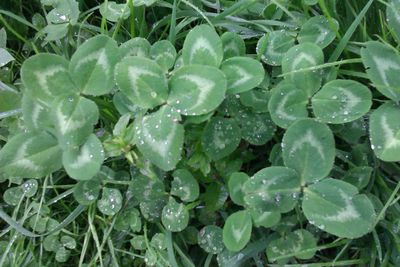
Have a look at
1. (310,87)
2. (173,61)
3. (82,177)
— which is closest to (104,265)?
(82,177)

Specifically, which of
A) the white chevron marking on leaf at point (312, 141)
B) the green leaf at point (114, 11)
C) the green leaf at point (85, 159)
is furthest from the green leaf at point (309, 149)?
the green leaf at point (114, 11)

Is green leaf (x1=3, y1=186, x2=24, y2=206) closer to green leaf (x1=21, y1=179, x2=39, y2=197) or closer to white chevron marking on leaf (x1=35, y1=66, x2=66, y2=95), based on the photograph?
green leaf (x1=21, y1=179, x2=39, y2=197)

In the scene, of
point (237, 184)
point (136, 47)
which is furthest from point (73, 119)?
point (237, 184)

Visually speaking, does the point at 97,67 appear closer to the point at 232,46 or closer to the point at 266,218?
the point at 232,46

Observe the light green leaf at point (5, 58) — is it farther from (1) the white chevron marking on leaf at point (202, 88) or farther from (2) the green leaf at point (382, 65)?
(2) the green leaf at point (382, 65)

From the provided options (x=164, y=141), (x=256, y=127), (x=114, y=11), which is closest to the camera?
(x=164, y=141)
